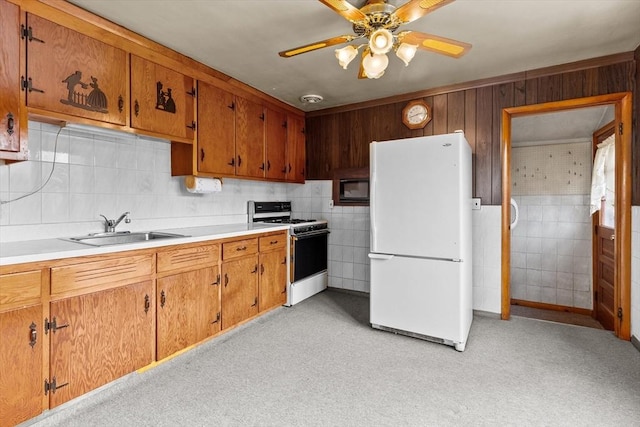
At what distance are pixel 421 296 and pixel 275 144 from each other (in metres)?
2.27

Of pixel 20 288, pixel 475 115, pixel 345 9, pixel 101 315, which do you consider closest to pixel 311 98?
pixel 475 115

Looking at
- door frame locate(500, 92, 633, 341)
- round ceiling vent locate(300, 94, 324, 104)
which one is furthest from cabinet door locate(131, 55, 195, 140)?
door frame locate(500, 92, 633, 341)

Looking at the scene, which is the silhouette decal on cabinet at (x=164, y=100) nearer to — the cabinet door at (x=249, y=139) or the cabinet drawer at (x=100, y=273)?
the cabinet door at (x=249, y=139)

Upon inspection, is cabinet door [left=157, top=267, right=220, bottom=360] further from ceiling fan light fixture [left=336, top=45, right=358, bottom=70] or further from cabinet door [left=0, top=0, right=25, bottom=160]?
ceiling fan light fixture [left=336, top=45, right=358, bottom=70]

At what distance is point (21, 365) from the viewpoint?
1538 millimetres

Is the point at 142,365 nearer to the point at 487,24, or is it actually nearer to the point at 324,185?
the point at 324,185

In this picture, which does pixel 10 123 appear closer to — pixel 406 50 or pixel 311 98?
pixel 406 50

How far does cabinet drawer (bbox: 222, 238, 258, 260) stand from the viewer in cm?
263

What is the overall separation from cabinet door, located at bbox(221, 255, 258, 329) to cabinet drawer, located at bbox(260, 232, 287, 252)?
148mm

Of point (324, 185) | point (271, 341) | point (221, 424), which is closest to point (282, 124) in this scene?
point (324, 185)

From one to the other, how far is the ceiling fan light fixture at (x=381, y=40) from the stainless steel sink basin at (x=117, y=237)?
6.01 feet

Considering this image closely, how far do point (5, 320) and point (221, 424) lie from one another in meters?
1.14

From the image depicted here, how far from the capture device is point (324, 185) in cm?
409

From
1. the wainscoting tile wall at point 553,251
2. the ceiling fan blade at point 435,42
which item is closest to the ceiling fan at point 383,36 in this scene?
the ceiling fan blade at point 435,42
